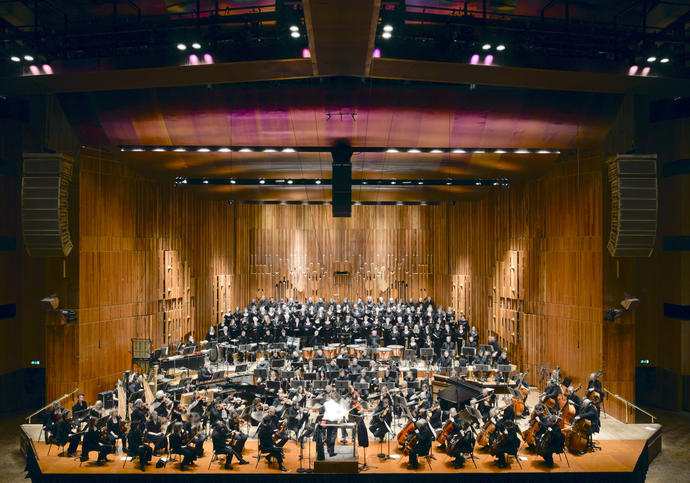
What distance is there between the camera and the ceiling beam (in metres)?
6.01

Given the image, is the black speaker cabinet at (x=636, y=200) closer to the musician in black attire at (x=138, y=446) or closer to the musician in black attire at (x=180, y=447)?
the musician in black attire at (x=180, y=447)

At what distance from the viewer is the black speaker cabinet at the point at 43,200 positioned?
9883 millimetres

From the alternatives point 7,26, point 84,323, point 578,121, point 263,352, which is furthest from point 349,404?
point 7,26

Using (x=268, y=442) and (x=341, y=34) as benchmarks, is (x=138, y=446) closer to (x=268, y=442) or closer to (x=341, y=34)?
(x=268, y=442)

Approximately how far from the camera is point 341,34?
22.2 feet

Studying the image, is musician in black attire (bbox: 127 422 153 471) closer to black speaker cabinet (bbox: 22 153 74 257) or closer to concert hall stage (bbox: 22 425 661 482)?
concert hall stage (bbox: 22 425 661 482)

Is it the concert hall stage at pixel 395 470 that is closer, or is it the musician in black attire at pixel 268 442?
the concert hall stage at pixel 395 470

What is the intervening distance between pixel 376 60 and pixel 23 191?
689cm

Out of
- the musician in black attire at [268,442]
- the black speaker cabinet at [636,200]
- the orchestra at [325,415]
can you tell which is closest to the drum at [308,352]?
the orchestra at [325,415]

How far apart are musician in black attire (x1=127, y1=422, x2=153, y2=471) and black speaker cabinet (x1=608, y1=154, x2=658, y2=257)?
862 cm

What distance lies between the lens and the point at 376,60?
794 cm

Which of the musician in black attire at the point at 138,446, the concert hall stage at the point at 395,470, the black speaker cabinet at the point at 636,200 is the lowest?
the concert hall stage at the point at 395,470

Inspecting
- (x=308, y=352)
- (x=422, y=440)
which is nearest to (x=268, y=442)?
(x=422, y=440)

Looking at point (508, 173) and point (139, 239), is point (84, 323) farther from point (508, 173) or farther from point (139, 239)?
point (508, 173)
